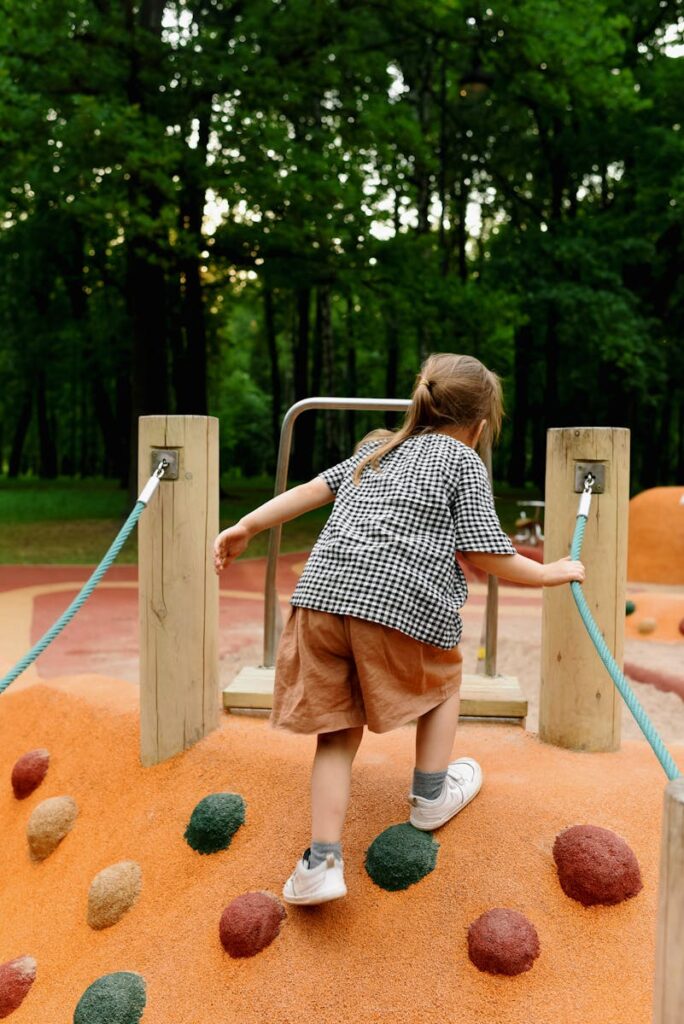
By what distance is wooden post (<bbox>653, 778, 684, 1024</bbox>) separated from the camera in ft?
4.41

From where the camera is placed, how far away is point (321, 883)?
7.39 ft

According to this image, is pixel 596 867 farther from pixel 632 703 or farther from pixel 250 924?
pixel 250 924

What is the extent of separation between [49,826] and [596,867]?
190cm

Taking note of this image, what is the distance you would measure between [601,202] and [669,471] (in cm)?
1810

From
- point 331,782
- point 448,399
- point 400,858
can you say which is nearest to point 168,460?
point 448,399

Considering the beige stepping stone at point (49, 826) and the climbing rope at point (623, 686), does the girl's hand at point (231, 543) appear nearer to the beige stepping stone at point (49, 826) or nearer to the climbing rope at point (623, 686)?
the climbing rope at point (623, 686)

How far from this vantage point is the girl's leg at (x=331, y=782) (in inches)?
89.2

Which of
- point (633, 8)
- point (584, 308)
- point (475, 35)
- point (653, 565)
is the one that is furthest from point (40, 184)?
point (633, 8)

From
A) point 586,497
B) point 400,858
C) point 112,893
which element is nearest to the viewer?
point 400,858

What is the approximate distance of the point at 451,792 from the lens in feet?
8.52

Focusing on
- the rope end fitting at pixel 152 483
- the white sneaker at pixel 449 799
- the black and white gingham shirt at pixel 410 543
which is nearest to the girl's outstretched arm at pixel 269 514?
the black and white gingham shirt at pixel 410 543

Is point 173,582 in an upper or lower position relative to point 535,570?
lower

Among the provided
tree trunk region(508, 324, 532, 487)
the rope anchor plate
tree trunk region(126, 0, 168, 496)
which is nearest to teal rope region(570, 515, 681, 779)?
the rope anchor plate

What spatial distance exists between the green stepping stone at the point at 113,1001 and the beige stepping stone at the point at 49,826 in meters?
0.82
